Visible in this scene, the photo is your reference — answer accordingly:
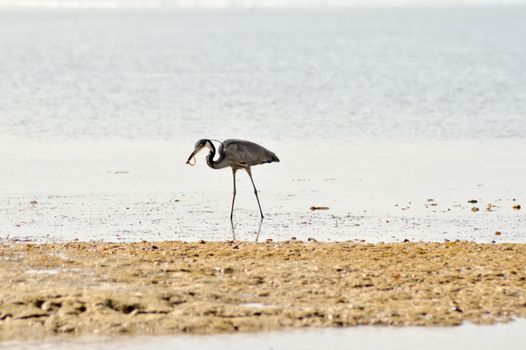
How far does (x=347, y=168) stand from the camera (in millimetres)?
21750

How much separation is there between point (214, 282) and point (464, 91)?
3178cm

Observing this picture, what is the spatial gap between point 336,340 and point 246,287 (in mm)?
1414

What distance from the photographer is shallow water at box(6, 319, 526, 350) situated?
10266 millimetres

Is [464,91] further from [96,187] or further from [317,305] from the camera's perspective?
[317,305]

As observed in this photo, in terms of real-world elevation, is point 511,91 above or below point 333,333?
above

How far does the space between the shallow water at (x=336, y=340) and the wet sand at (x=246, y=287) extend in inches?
4.7

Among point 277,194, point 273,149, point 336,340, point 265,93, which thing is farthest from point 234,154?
point 265,93

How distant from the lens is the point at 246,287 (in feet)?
37.9

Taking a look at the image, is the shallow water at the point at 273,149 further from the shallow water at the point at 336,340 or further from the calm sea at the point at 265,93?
the shallow water at the point at 336,340

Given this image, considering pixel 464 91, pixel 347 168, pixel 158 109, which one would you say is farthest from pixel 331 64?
pixel 347 168

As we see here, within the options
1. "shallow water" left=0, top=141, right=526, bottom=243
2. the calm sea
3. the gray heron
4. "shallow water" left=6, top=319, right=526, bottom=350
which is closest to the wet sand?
"shallow water" left=6, top=319, right=526, bottom=350

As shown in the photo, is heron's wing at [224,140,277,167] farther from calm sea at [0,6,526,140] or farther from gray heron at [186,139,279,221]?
calm sea at [0,6,526,140]

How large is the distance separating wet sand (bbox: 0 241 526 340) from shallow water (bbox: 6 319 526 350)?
0.12m

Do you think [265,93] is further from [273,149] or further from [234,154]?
[234,154]
